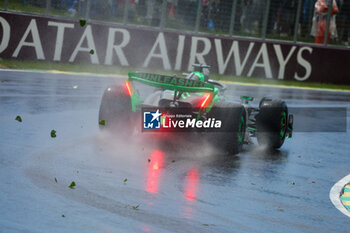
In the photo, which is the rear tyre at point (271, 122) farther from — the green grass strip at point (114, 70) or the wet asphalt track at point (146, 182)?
the green grass strip at point (114, 70)

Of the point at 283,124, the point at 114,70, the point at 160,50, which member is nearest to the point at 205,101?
the point at 283,124

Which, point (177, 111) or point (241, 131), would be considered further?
point (241, 131)

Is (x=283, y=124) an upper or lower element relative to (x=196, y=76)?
lower

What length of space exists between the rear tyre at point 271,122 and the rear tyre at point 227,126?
1150 millimetres

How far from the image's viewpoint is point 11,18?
1859 centimetres

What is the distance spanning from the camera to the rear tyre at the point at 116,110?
32.4 ft

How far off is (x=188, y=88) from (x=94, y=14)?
1170cm

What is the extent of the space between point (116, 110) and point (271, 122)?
94.7 inches

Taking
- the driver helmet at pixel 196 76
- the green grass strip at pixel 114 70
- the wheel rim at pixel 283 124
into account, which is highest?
the driver helmet at pixel 196 76

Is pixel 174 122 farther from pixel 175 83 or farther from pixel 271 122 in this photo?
pixel 271 122

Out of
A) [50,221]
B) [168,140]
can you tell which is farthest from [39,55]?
[50,221]

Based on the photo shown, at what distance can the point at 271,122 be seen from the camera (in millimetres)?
10844

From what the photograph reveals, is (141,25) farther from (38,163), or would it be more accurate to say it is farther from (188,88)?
(38,163)

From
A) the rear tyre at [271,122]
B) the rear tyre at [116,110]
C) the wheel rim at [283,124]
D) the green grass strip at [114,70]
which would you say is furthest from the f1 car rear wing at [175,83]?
the green grass strip at [114,70]
